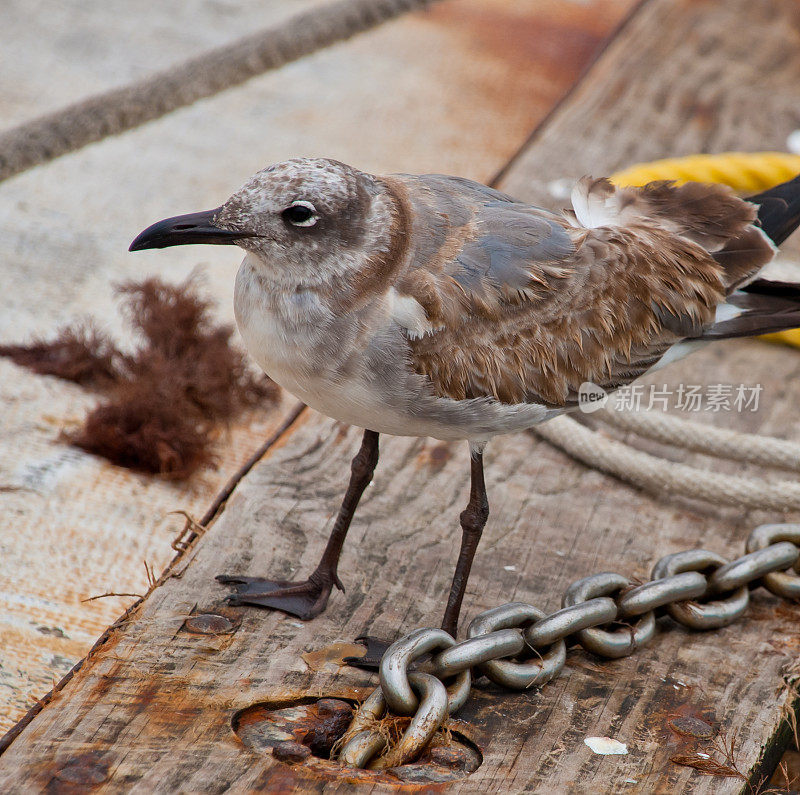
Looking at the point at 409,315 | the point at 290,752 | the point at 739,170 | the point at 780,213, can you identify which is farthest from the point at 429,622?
the point at 739,170

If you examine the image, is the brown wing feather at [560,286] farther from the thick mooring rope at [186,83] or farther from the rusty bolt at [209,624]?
the thick mooring rope at [186,83]

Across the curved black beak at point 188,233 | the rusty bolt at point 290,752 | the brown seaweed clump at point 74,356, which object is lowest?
the brown seaweed clump at point 74,356

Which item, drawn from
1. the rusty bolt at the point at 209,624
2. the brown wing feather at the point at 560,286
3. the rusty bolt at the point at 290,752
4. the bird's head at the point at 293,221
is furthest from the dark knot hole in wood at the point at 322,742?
the bird's head at the point at 293,221

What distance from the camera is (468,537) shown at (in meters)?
2.66

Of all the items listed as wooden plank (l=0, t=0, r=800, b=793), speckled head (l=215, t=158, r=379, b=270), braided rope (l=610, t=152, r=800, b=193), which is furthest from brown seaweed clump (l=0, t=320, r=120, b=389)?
braided rope (l=610, t=152, r=800, b=193)

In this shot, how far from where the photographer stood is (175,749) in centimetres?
206

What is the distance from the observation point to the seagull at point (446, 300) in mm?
2381

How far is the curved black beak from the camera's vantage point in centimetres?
236

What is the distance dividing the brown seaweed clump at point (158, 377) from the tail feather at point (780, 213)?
66.0 inches

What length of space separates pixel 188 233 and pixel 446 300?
59 cm

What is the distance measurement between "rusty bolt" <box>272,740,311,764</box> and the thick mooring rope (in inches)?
123

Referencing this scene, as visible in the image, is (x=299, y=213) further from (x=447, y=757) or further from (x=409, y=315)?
(x=447, y=757)

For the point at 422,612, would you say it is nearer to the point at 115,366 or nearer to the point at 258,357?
the point at 258,357

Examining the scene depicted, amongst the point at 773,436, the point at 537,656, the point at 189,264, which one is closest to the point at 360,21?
the point at 189,264
